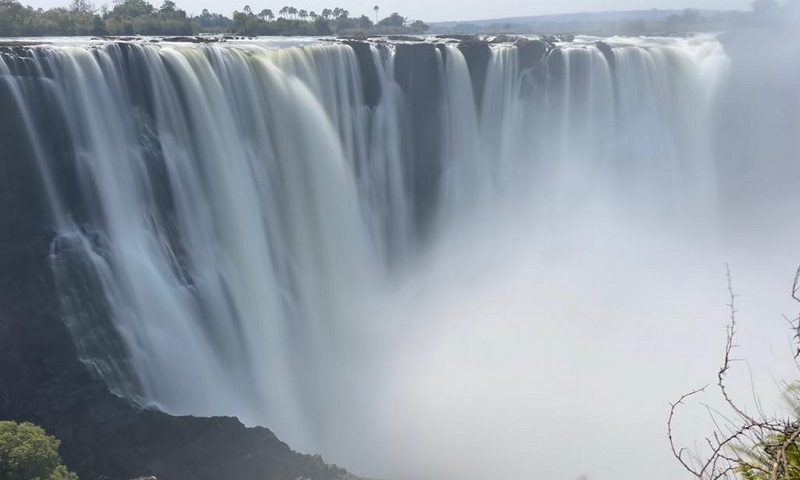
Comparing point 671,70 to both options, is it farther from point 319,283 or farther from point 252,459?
point 252,459

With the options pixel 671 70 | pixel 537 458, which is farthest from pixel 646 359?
pixel 671 70

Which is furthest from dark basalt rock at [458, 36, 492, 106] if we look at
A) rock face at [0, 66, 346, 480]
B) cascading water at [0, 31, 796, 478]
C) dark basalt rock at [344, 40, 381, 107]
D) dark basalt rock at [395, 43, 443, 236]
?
rock face at [0, 66, 346, 480]

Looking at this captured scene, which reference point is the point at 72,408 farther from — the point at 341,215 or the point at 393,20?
the point at 393,20

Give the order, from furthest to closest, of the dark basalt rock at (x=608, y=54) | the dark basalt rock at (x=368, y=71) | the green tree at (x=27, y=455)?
the dark basalt rock at (x=608, y=54) < the dark basalt rock at (x=368, y=71) < the green tree at (x=27, y=455)

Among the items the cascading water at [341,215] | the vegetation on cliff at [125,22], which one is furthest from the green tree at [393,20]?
the cascading water at [341,215]

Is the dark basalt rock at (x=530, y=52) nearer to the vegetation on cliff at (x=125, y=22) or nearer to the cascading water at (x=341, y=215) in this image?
the cascading water at (x=341, y=215)
